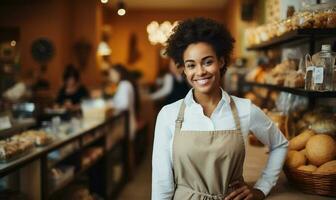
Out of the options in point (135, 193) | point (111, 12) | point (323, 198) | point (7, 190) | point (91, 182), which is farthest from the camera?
point (111, 12)

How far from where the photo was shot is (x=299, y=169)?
1807 mm

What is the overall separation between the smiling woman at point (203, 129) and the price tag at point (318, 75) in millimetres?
348

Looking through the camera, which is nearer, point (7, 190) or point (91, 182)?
point (7, 190)

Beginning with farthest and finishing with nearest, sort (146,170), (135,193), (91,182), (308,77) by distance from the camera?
(146,170), (135,193), (91,182), (308,77)

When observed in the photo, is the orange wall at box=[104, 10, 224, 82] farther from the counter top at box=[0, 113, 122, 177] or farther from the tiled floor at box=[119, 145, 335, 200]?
the tiled floor at box=[119, 145, 335, 200]

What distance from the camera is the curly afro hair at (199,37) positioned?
1.61m

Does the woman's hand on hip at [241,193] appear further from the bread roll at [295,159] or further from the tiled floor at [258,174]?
the bread roll at [295,159]

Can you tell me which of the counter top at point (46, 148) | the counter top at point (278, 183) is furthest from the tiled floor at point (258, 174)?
the counter top at point (46, 148)

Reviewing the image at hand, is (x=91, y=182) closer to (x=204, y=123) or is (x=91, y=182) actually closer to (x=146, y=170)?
(x=146, y=170)

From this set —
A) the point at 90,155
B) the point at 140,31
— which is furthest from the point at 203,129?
the point at 140,31

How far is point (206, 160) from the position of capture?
5.14ft

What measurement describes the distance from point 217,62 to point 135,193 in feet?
11.4

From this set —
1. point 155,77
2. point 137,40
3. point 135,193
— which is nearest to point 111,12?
point 137,40

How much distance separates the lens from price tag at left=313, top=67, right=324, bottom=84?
1.82 meters
